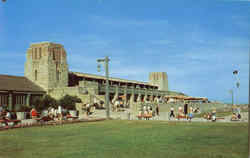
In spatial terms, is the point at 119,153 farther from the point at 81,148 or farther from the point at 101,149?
the point at 81,148

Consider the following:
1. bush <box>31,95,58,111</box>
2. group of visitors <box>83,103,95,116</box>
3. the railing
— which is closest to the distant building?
the railing

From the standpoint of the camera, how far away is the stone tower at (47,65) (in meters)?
42.8

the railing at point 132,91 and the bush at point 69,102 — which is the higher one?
the railing at point 132,91

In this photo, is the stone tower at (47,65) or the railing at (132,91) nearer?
the stone tower at (47,65)

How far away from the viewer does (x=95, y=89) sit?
4109cm

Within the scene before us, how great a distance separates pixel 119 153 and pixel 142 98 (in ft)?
181

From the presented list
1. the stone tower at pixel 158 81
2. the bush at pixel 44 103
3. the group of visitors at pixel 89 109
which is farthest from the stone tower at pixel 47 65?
the stone tower at pixel 158 81

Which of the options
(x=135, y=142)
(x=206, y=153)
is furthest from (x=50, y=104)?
(x=206, y=153)

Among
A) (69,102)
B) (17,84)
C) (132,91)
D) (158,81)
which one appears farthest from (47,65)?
(158,81)

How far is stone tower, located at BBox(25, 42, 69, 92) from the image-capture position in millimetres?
42825

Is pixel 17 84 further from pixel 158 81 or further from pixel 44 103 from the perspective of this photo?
pixel 158 81

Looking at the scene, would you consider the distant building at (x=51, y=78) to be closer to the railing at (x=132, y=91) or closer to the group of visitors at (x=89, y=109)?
the railing at (x=132, y=91)

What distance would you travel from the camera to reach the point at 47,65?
42938mm

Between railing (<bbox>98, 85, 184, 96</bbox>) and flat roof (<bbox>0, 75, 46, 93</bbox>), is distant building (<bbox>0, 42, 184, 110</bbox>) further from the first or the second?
railing (<bbox>98, 85, 184, 96</bbox>)
